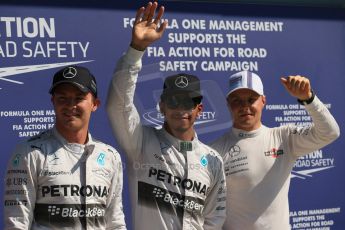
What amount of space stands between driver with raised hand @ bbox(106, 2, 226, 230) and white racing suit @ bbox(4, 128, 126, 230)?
20 centimetres

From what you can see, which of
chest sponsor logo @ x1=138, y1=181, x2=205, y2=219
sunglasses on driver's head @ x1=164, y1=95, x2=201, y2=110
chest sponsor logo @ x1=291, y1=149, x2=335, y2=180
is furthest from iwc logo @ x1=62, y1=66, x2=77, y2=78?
chest sponsor logo @ x1=291, y1=149, x2=335, y2=180

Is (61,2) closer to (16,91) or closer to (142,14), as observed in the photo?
(16,91)

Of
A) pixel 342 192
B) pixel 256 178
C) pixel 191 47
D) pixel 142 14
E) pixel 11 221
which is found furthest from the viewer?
pixel 342 192

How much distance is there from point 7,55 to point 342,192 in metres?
2.56

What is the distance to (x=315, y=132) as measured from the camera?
2.80 metres

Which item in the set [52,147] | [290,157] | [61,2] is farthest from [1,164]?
[290,157]

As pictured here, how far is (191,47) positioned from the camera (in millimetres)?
3941

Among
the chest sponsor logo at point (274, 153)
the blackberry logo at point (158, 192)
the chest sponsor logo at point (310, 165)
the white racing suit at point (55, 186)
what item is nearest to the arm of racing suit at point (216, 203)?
the blackberry logo at point (158, 192)

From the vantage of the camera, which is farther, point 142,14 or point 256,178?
point 256,178

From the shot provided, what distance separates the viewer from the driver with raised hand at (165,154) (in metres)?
2.31

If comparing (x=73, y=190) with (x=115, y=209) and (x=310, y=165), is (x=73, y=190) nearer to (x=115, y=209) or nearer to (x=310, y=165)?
(x=115, y=209)

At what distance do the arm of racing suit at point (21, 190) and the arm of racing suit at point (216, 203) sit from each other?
777mm

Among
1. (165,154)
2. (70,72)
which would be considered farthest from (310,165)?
(70,72)

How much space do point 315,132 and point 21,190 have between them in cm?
141
